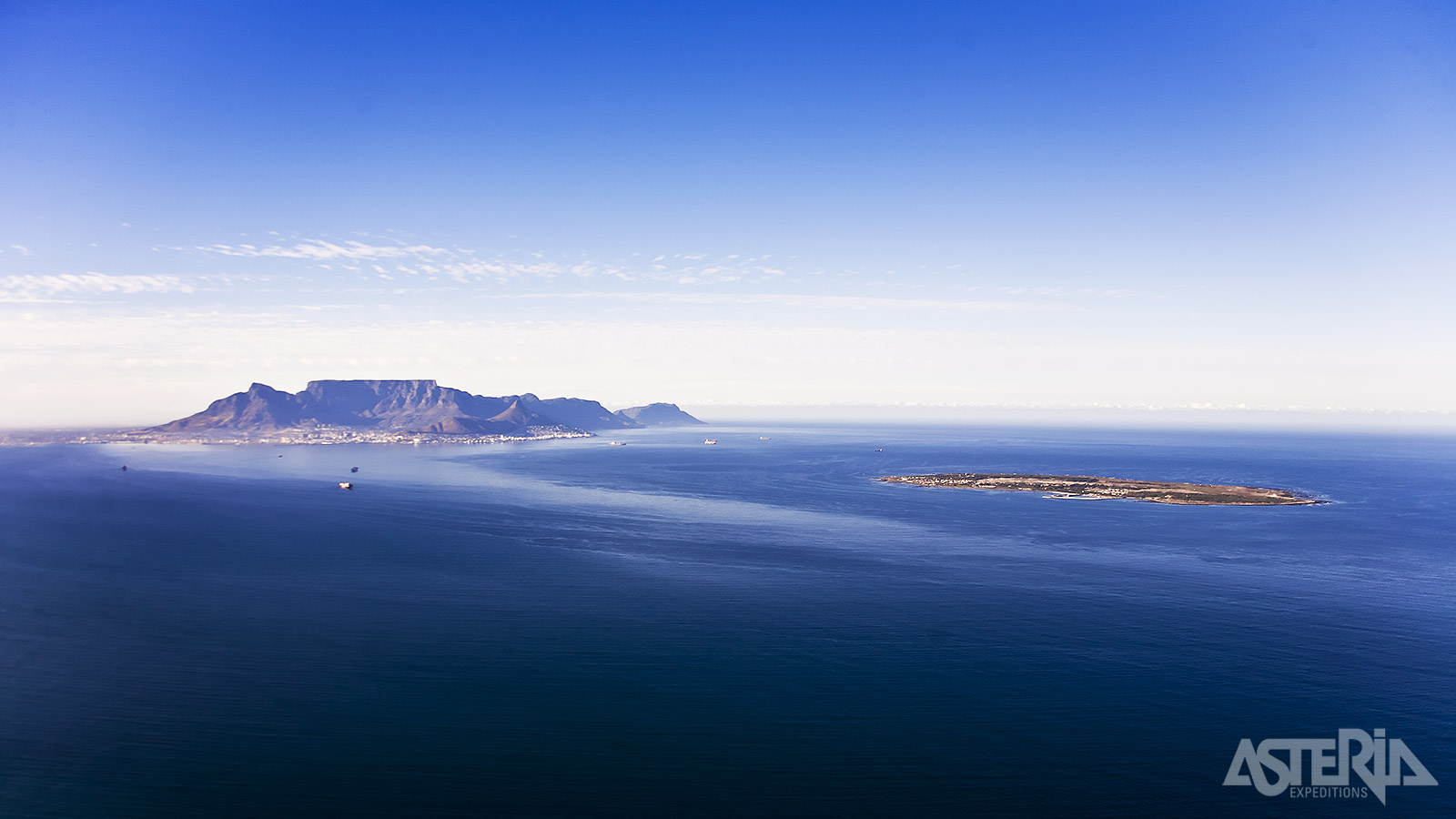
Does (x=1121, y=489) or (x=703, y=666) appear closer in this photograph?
(x=703, y=666)

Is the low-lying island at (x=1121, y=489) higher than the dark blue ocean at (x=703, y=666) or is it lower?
higher

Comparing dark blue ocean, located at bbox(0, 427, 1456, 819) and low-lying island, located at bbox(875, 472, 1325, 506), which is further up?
low-lying island, located at bbox(875, 472, 1325, 506)

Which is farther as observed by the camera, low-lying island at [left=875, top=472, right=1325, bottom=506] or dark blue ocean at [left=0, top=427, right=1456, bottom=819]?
low-lying island at [left=875, top=472, right=1325, bottom=506]

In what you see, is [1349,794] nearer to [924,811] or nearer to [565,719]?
[924,811]

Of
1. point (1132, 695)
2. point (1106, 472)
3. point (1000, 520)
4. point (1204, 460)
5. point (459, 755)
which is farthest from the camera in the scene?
point (1204, 460)

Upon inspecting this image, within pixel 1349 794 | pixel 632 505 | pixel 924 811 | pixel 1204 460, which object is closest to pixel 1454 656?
pixel 1349 794
